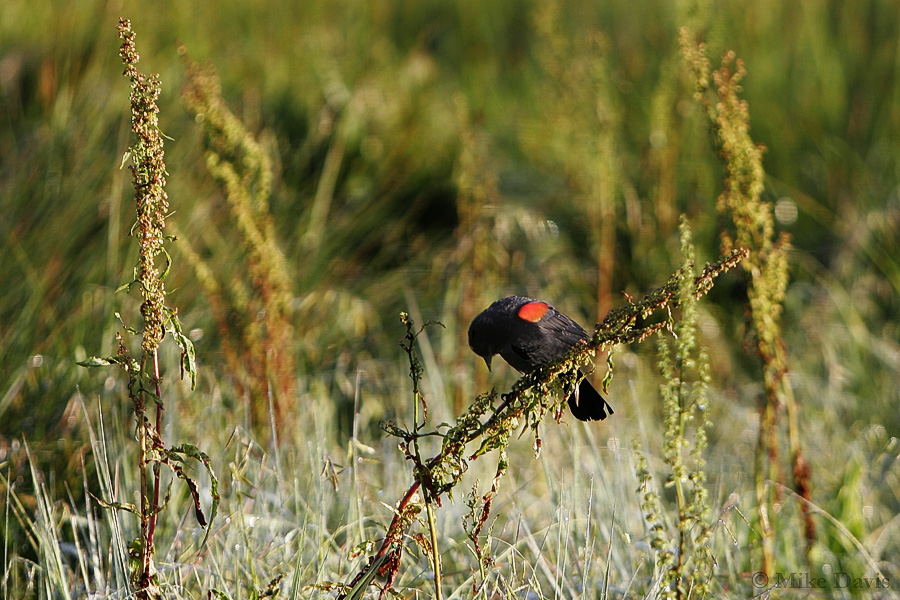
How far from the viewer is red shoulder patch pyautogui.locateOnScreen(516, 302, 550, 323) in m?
1.90

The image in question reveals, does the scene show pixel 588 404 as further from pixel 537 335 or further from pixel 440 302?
pixel 440 302

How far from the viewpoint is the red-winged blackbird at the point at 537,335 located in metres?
1.90

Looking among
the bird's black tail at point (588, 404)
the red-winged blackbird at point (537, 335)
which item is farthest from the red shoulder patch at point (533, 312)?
the bird's black tail at point (588, 404)

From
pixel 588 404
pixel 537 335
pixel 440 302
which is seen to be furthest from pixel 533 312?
pixel 440 302

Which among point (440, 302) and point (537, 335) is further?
point (440, 302)

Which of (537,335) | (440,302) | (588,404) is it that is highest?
(440,302)

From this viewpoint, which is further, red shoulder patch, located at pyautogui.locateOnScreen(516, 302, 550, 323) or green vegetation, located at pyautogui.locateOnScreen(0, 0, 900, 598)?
green vegetation, located at pyautogui.locateOnScreen(0, 0, 900, 598)

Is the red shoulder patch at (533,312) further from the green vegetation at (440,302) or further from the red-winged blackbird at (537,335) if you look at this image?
the green vegetation at (440,302)

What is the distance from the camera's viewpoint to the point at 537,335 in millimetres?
1899

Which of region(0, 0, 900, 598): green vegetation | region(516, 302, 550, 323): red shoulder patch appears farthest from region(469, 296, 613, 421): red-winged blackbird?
region(0, 0, 900, 598): green vegetation

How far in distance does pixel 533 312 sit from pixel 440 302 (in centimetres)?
228

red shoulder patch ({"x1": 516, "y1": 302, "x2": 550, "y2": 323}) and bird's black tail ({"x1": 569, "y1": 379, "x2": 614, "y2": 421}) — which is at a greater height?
red shoulder patch ({"x1": 516, "y1": 302, "x2": 550, "y2": 323})

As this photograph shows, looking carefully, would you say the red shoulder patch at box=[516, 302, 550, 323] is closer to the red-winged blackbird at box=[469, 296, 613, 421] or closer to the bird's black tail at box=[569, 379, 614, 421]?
the red-winged blackbird at box=[469, 296, 613, 421]

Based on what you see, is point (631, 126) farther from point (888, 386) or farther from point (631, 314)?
point (631, 314)
